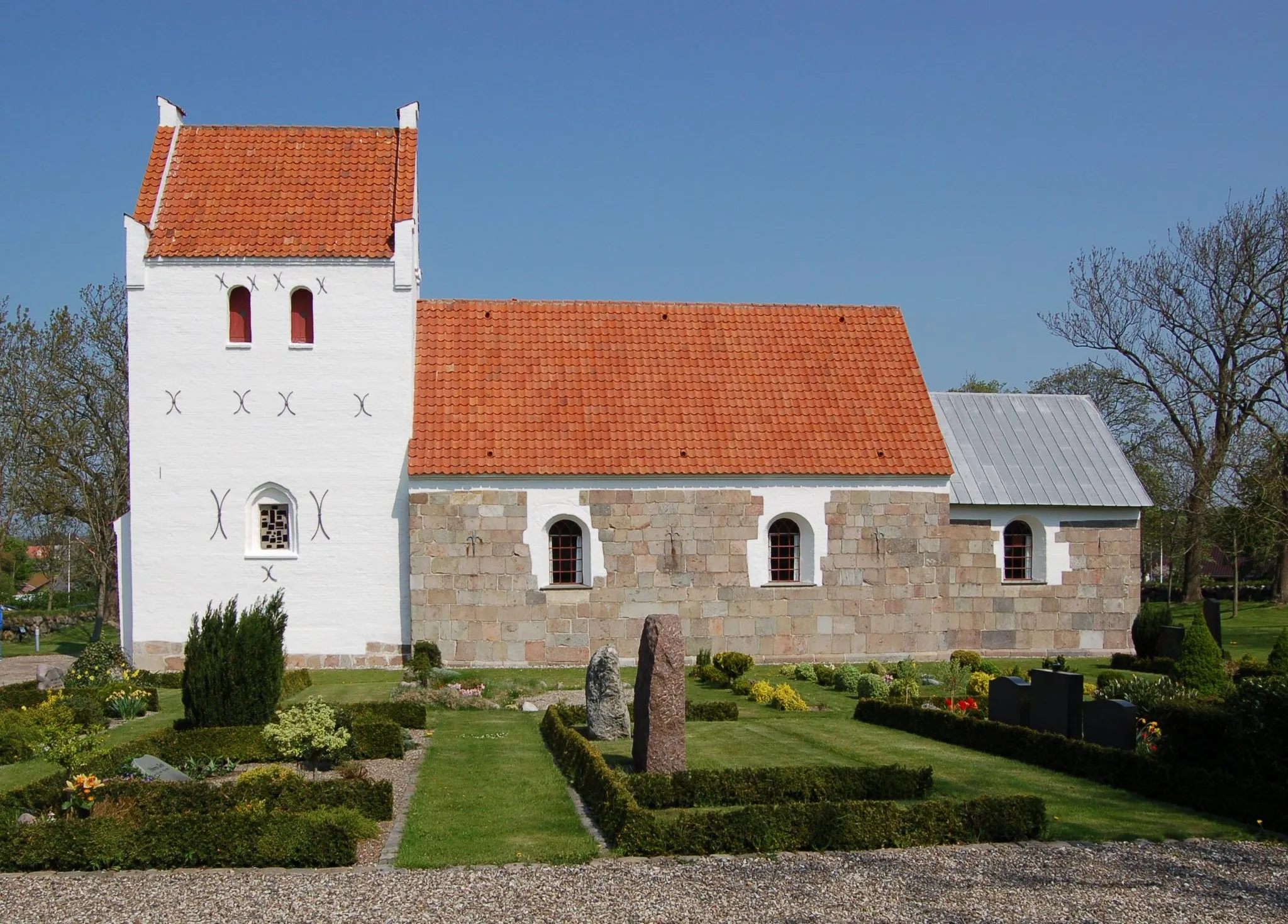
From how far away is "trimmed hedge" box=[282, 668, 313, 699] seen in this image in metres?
16.0

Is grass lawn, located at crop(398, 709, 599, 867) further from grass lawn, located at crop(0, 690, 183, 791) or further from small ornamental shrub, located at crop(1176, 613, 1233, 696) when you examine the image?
small ornamental shrub, located at crop(1176, 613, 1233, 696)

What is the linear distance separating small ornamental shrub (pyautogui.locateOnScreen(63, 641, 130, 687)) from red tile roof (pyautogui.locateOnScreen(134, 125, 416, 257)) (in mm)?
6235

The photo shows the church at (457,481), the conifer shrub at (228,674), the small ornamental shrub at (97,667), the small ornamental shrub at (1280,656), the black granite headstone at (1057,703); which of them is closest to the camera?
the black granite headstone at (1057,703)

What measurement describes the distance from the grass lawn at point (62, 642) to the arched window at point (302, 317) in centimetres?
941

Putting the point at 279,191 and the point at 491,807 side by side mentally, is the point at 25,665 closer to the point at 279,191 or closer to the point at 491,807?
the point at 279,191

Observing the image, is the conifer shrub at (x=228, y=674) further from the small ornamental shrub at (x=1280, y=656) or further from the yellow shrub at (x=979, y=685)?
the small ornamental shrub at (x=1280, y=656)

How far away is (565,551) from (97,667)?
7093mm

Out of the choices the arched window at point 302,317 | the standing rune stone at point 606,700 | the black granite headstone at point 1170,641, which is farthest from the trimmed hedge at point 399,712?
the black granite headstone at point 1170,641

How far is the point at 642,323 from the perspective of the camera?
21562 mm

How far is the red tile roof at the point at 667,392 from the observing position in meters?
19.3

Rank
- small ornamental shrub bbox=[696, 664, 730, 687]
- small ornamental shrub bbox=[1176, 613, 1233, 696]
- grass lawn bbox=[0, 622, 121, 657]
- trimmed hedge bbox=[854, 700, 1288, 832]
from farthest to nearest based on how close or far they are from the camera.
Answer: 1. grass lawn bbox=[0, 622, 121, 657]
2. small ornamental shrub bbox=[696, 664, 730, 687]
3. small ornamental shrub bbox=[1176, 613, 1233, 696]
4. trimmed hedge bbox=[854, 700, 1288, 832]

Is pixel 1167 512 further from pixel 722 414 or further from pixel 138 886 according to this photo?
pixel 138 886

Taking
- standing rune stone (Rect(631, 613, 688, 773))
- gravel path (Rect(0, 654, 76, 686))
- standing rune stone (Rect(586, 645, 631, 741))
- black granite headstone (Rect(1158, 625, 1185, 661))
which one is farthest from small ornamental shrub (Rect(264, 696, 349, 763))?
black granite headstone (Rect(1158, 625, 1185, 661))

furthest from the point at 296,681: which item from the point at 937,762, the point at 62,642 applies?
the point at 62,642
